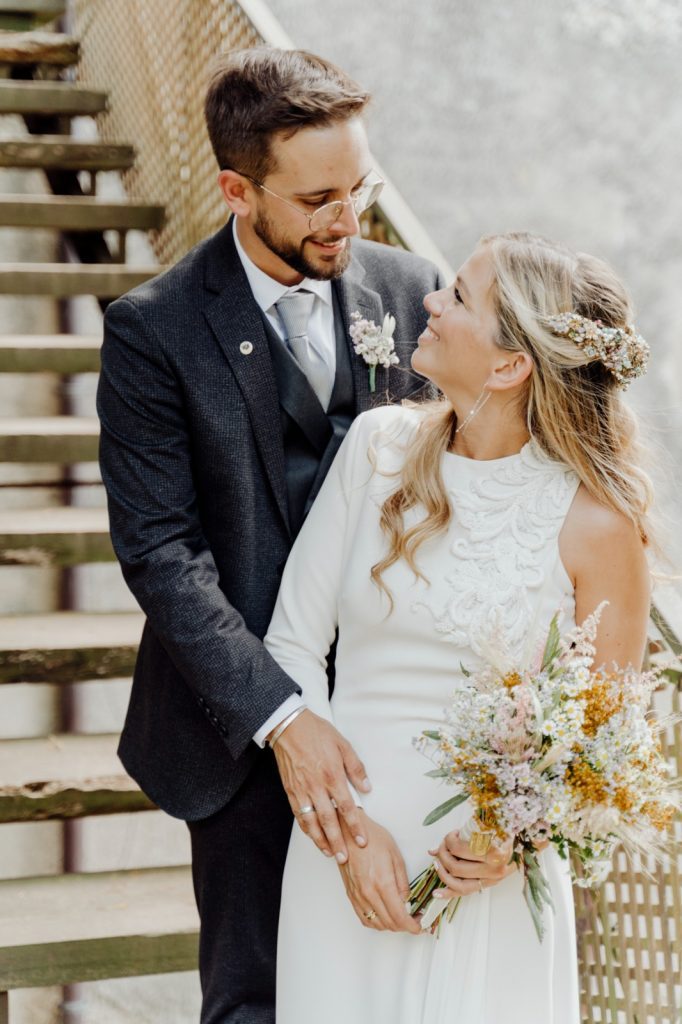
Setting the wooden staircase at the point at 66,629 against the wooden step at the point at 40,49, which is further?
the wooden step at the point at 40,49

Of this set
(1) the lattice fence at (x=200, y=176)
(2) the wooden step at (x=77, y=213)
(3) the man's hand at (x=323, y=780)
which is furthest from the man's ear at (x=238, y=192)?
(2) the wooden step at (x=77, y=213)

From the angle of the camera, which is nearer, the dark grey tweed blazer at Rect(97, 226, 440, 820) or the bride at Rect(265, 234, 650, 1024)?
the bride at Rect(265, 234, 650, 1024)

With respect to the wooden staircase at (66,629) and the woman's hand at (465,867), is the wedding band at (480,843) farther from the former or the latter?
the wooden staircase at (66,629)

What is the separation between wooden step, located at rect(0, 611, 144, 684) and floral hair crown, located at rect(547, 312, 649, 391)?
161 centimetres

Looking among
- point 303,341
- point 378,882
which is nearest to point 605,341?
point 303,341

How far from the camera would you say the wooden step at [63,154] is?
4402mm

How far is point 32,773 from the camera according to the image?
2910mm

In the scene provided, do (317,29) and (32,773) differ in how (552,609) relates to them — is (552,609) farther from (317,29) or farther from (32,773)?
(317,29)

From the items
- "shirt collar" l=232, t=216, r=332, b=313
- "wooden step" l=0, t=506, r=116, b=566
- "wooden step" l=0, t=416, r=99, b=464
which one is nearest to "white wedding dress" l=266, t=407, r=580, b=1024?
"shirt collar" l=232, t=216, r=332, b=313

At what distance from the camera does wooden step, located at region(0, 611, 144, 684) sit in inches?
120

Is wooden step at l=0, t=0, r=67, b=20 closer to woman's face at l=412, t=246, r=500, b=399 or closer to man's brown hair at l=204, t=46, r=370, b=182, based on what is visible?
man's brown hair at l=204, t=46, r=370, b=182

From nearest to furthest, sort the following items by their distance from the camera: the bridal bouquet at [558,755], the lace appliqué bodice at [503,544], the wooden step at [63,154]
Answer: the bridal bouquet at [558,755]
the lace appliqué bodice at [503,544]
the wooden step at [63,154]

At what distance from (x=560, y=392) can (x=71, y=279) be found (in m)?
2.42

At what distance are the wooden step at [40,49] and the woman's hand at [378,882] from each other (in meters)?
3.94
